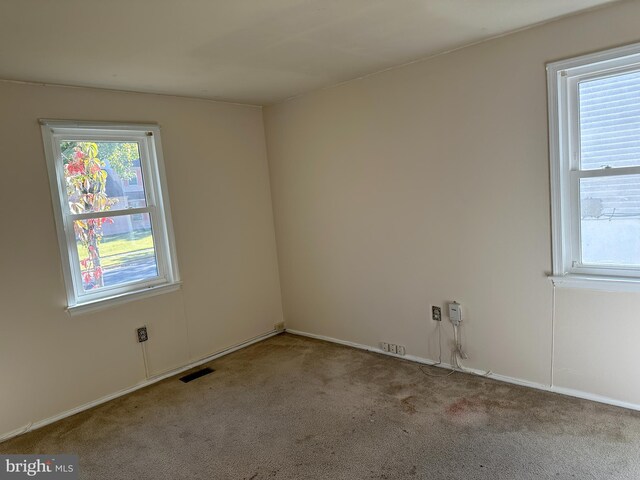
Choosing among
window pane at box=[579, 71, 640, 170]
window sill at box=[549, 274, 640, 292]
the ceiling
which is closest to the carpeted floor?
window sill at box=[549, 274, 640, 292]

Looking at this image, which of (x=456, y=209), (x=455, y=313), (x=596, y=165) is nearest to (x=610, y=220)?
(x=596, y=165)

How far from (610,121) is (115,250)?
3467 millimetres

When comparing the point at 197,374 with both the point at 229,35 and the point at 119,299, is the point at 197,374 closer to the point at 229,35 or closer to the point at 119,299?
the point at 119,299

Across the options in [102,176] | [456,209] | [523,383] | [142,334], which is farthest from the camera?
[142,334]

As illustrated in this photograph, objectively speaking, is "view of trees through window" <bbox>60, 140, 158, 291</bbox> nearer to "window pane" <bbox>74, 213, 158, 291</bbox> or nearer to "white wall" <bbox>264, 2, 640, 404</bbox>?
"window pane" <bbox>74, 213, 158, 291</bbox>

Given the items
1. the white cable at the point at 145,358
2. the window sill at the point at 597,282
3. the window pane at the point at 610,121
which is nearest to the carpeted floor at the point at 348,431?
the white cable at the point at 145,358

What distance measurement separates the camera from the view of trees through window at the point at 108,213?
10.1 ft

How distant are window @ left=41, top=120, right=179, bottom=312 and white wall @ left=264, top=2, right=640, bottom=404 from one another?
4.14 feet

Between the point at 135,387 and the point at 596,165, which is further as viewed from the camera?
the point at 135,387

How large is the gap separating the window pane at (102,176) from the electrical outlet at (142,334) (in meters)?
0.97

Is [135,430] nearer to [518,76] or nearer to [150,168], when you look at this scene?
[150,168]

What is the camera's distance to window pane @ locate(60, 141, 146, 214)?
10.0ft

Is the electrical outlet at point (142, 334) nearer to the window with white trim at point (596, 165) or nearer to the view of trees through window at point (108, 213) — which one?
the view of trees through window at point (108, 213)

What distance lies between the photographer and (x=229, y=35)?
7.42 ft
